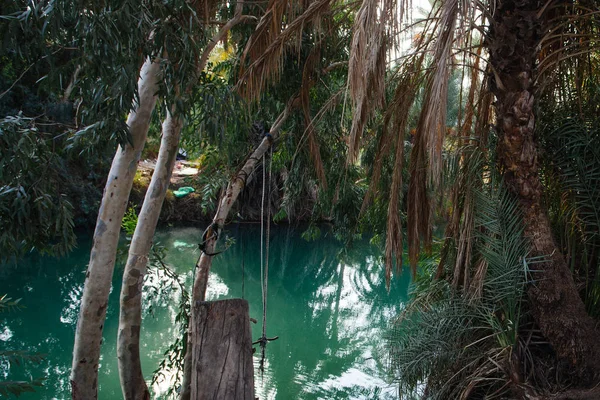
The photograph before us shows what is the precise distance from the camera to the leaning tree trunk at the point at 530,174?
379cm

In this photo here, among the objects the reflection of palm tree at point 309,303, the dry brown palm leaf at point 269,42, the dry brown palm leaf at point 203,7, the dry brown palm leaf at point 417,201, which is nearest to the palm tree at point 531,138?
the dry brown palm leaf at point 417,201

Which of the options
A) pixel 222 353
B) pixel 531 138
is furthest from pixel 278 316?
pixel 222 353

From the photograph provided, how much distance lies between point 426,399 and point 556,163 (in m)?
2.07

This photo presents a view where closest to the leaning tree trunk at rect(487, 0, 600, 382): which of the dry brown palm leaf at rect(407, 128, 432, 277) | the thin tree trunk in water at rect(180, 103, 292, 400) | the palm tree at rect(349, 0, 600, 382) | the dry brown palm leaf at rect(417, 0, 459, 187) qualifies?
the palm tree at rect(349, 0, 600, 382)

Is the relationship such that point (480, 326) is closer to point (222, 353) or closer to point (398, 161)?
point (398, 161)

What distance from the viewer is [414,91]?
476 cm

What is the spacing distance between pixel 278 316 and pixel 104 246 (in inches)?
207

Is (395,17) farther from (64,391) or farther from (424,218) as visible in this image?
(64,391)

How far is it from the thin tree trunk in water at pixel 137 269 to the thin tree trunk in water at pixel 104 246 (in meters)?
0.40

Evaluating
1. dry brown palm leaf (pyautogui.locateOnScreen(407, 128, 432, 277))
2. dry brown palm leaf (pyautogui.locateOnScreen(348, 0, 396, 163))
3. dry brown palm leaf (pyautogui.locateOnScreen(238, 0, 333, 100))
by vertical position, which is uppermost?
dry brown palm leaf (pyautogui.locateOnScreen(238, 0, 333, 100))

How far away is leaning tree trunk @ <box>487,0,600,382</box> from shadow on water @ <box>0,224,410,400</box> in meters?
2.37

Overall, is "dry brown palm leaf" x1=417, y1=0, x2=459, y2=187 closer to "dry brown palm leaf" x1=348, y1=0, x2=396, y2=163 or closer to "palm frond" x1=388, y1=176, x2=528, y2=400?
"dry brown palm leaf" x1=348, y1=0, x2=396, y2=163

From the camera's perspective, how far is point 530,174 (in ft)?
13.0

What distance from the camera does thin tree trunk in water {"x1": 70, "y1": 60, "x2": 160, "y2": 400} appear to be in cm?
398
